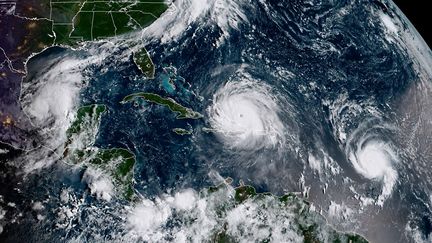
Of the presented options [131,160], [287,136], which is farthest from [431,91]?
[131,160]

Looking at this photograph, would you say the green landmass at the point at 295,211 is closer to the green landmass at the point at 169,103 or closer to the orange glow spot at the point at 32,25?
the green landmass at the point at 169,103

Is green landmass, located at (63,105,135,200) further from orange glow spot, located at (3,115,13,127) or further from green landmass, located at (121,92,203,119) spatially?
orange glow spot, located at (3,115,13,127)

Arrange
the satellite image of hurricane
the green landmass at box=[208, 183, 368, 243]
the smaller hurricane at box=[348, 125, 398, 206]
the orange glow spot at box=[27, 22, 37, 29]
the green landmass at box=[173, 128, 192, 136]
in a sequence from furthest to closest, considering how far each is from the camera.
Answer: the orange glow spot at box=[27, 22, 37, 29]
the smaller hurricane at box=[348, 125, 398, 206]
the green landmass at box=[173, 128, 192, 136]
the green landmass at box=[208, 183, 368, 243]
the satellite image of hurricane

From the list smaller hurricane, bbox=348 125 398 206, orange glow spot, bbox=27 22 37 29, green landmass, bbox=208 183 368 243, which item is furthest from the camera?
orange glow spot, bbox=27 22 37 29

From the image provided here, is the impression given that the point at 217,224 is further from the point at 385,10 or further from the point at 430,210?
the point at 385,10

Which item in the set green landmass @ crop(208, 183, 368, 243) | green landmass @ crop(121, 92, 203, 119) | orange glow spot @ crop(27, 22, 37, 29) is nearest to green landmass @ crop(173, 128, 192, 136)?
green landmass @ crop(121, 92, 203, 119)

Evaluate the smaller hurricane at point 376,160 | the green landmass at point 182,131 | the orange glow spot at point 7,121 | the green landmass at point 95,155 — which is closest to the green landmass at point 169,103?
the green landmass at point 182,131
